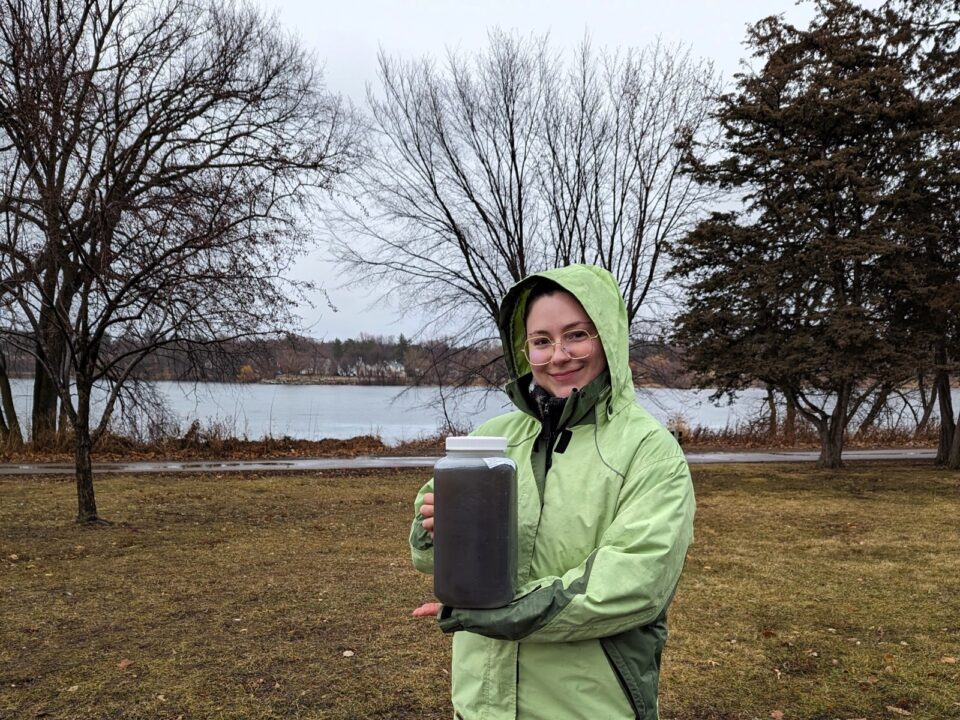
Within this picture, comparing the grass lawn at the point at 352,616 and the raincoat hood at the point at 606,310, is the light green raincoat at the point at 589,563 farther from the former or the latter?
the grass lawn at the point at 352,616

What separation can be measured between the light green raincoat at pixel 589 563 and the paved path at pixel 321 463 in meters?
14.2

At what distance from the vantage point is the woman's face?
1.71 metres

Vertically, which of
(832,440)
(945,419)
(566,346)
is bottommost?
(832,440)

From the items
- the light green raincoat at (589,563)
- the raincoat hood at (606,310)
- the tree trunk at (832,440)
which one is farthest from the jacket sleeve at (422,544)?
the tree trunk at (832,440)

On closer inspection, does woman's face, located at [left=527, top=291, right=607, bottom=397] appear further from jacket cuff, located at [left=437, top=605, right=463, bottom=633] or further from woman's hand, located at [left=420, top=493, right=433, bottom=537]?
jacket cuff, located at [left=437, top=605, right=463, bottom=633]

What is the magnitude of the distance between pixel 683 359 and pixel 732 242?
2408 millimetres

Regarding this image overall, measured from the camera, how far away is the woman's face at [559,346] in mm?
1714

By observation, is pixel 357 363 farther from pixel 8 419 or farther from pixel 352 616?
pixel 352 616

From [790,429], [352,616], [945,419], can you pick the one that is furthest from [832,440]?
[352,616]

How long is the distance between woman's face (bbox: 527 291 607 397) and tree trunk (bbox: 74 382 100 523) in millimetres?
7763

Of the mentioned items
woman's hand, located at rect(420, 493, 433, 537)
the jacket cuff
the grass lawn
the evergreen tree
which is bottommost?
the grass lawn

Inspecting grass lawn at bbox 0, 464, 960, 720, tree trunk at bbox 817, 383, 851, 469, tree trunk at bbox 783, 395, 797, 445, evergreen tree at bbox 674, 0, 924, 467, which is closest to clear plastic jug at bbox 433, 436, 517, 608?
grass lawn at bbox 0, 464, 960, 720

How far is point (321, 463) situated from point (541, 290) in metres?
15.5

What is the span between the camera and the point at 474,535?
1.36 meters
